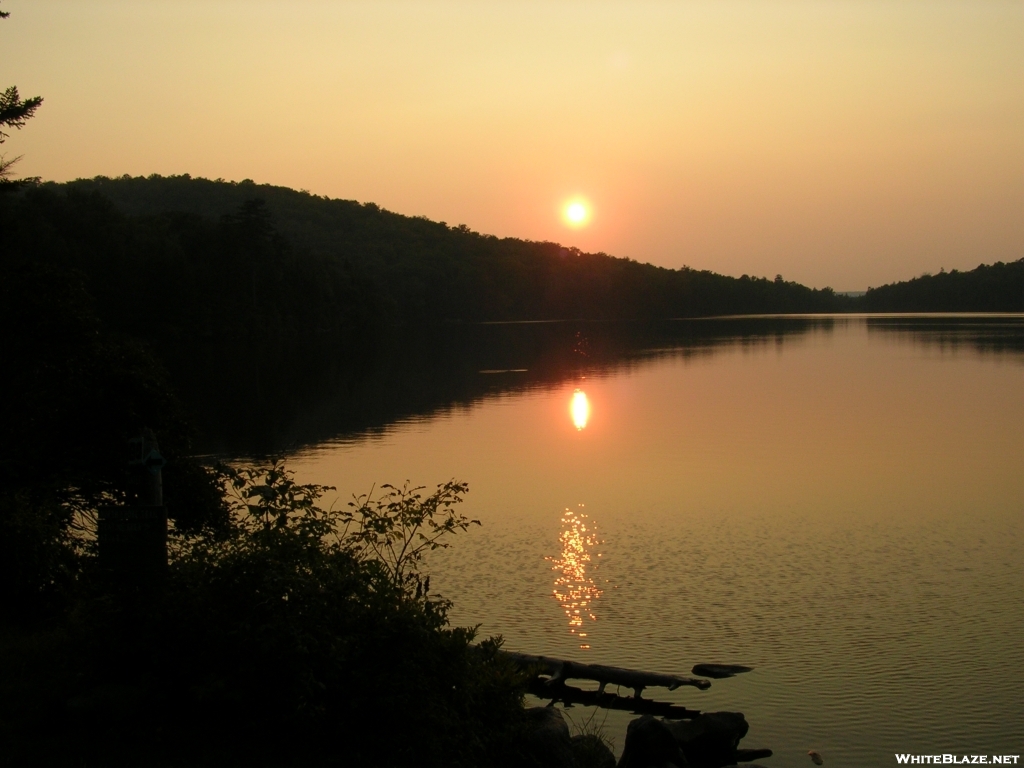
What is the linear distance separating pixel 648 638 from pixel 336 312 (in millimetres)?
103035

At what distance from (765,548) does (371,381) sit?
38.1 meters

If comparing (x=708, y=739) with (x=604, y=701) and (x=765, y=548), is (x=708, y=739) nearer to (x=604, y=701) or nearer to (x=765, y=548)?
(x=604, y=701)

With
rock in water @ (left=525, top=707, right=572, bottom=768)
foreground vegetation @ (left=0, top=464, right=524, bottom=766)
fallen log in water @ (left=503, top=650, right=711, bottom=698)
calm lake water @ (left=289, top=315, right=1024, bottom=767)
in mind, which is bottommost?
calm lake water @ (left=289, top=315, right=1024, bottom=767)

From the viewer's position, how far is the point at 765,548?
18.9 meters

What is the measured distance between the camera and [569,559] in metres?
18.1

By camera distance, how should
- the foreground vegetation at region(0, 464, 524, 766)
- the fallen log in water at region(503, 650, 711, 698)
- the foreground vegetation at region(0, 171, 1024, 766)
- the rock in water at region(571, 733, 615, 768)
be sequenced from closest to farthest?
the foreground vegetation at region(0, 464, 524, 766), the foreground vegetation at region(0, 171, 1024, 766), the rock in water at region(571, 733, 615, 768), the fallen log in water at region(503, 650, 711, 698)

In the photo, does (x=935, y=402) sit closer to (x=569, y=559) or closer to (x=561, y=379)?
(x=561, y=379)

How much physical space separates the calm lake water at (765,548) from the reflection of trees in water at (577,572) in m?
0.06

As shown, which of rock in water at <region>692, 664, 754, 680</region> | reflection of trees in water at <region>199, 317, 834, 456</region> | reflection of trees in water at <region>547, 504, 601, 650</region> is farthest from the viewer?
reflection of trees in water at <region>199, 317, 834, 456</region>

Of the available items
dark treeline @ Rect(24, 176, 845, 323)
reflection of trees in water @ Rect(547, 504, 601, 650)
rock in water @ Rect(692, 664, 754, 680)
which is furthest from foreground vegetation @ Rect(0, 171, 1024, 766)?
dark treeline @ Rect(24, 176, 845, 323)

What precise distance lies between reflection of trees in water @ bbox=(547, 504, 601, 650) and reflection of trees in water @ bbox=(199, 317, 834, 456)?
12.6 m

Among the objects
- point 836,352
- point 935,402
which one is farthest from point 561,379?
point 836,352

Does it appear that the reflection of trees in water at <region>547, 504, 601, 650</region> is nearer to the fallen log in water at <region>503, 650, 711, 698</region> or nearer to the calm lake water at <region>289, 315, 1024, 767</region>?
the calm lake water at <region>289, 315, 1024, 767</region>

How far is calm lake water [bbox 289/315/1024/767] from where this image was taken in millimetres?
11914
